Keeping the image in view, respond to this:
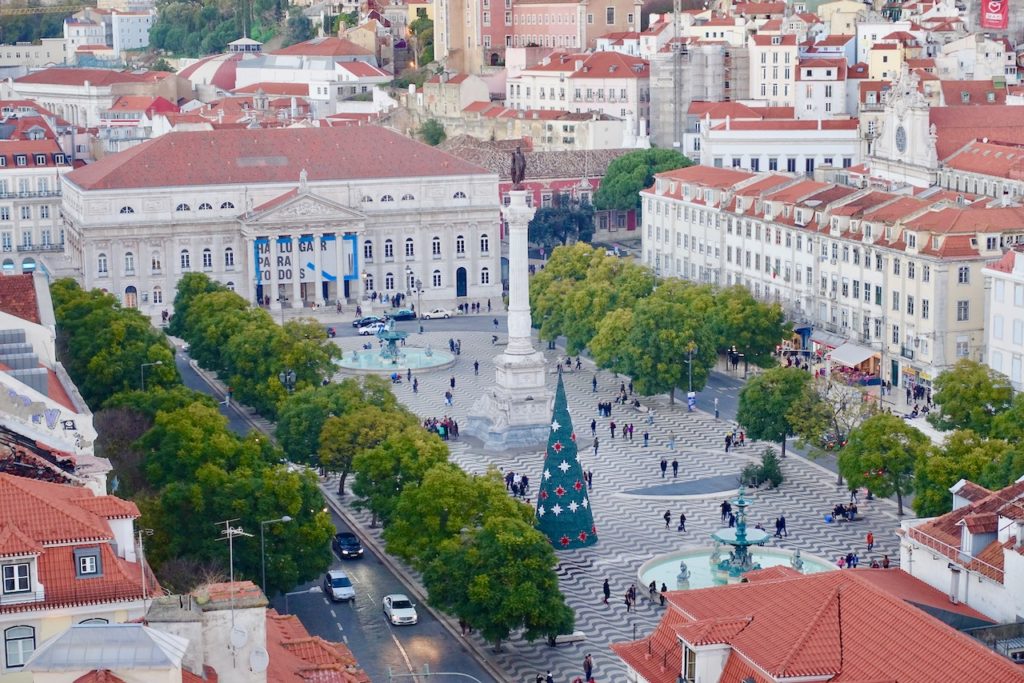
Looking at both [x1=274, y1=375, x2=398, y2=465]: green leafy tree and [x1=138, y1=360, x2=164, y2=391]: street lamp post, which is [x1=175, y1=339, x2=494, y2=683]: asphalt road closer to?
[x1=274, y1=375, x2=398, y2=465]: green leafy tree

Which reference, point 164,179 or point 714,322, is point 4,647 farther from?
point 164,179

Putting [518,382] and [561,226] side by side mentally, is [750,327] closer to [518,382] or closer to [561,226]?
[518,382]

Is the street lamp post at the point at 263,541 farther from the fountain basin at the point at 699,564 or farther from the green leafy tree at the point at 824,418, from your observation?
the green leafy tree at the point at 824,418

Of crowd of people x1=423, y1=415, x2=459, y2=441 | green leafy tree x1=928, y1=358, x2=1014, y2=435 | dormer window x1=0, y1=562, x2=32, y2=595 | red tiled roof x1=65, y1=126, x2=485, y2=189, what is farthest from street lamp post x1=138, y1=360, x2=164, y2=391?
red tiled roof x1=65, y1=126, x2=485, y2=189

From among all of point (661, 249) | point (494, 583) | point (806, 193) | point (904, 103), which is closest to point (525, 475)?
point (494, 583)

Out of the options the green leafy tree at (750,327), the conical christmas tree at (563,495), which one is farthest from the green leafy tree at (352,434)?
the green leafy tree at (750,327)

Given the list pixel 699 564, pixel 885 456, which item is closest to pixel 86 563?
pixel 699 564
